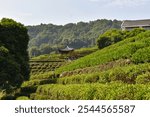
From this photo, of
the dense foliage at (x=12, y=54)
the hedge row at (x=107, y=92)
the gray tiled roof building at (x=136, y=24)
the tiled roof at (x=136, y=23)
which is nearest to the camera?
the hedge row at (x=107, y=92)

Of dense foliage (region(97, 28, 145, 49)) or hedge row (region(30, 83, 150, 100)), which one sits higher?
hedge row (region(30, 83, 150, 100))

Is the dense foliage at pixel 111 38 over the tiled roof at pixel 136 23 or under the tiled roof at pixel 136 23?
under

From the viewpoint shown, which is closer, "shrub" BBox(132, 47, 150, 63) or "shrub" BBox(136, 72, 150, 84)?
"shrub" BBox(136, 72, 150, 84)

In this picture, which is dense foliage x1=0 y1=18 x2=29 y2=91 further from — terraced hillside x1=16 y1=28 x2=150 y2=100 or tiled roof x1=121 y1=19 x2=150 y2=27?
tiled roof x1=121 y1=19 x2=150 y2=27

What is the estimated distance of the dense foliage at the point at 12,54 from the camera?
4331cm

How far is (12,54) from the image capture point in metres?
49.5

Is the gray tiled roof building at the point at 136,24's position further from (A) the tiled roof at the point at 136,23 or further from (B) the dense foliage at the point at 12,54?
(B) the dense foliage at the point at 12,54

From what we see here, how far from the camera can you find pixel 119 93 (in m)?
17.7

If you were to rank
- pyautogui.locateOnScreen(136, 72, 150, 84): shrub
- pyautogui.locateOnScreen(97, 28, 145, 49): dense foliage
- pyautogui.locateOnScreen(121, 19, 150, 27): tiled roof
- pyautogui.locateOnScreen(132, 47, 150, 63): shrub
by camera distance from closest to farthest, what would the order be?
pyautogui.locateOnScreen(136, 72, 150, 84): shrub → pyautogui.locateOnScreen(132, 47, 150, 63): shrub → pyautogui.locateOnScreen(97, 28, 145, 49): dense foliage → pyautogui.locateOnScreen(121, 19, 150, 27): tiled roof

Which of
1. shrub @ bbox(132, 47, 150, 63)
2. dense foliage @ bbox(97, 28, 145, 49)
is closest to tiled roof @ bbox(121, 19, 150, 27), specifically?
dense foliage @ bbox(97, 28, 145, 49)

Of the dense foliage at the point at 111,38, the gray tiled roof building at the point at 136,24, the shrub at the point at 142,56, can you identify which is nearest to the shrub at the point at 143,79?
the shrub at the point at 142,56

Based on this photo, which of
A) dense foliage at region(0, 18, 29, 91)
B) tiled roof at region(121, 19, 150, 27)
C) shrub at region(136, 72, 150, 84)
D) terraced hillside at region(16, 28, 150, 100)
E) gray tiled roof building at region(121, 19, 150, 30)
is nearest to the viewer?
terraced hillside at region(16, 28, 150, 100)

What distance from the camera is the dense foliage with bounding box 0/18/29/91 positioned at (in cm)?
4331

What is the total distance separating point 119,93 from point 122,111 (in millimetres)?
4598
